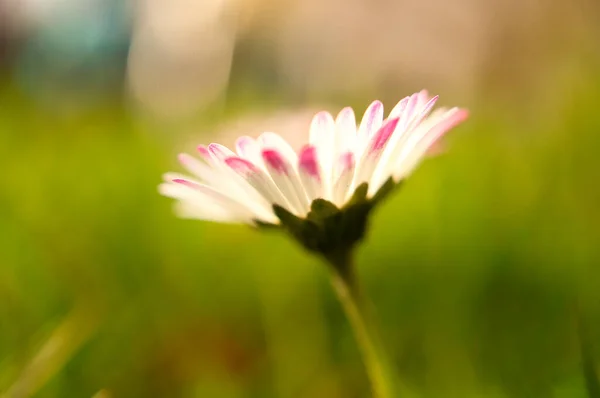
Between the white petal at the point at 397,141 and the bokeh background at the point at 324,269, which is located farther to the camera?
the bokeh background at the point at 324,269

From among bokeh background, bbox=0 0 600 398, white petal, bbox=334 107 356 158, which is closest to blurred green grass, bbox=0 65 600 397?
bokeh background, bbox=0 0 600 398

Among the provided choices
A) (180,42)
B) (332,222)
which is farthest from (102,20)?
(332,222)

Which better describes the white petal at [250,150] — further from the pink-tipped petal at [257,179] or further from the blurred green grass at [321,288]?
the blurred green grass at [321,288]

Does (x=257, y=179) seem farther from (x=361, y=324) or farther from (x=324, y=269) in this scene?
(x=324, y=269)

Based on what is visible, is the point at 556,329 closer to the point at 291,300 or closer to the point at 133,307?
the point at 291,300

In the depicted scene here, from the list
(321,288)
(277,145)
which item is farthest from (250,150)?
(321,288)

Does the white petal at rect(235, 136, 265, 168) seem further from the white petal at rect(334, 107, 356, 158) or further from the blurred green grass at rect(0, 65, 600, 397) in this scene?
the blurred green grass at rect(0, 65, 600, 397)

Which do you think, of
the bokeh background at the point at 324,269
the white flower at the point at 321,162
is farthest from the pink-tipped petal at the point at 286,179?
the bokeh background at the point at 324,269
